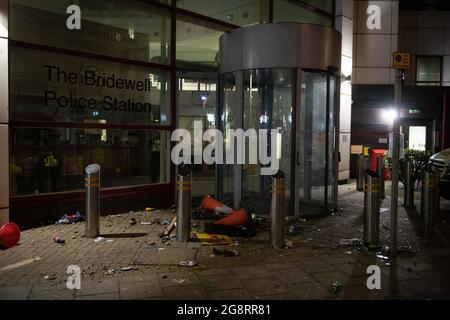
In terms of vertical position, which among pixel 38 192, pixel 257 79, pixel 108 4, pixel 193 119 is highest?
pixel 108 4

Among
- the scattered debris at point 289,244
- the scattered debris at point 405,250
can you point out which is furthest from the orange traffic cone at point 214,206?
the scattered debris at point 405,250

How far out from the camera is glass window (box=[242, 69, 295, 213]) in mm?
9383

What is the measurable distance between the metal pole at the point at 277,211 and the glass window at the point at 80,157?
13.8ft

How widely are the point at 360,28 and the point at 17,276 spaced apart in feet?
47.8

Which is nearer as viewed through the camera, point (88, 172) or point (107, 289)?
point (107, 289)

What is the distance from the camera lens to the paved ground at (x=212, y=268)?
15.7 ft

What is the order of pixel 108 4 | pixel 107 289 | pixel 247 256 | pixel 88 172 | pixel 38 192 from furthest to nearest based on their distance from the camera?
pixel 108 4 < pixel 38 192 < pixel 88 172 < pixel 247 256 < pixel 107 289

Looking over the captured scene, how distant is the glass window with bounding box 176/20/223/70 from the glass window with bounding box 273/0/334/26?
2.33 meters

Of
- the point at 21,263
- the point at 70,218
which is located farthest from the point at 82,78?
the point at 21,263

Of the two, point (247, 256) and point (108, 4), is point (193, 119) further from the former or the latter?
point (247, 256)

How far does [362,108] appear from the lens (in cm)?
1681

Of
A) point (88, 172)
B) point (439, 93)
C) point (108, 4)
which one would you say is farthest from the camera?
point (439, 93)

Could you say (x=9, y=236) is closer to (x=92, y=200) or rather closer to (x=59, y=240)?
(x=59, y=240)
